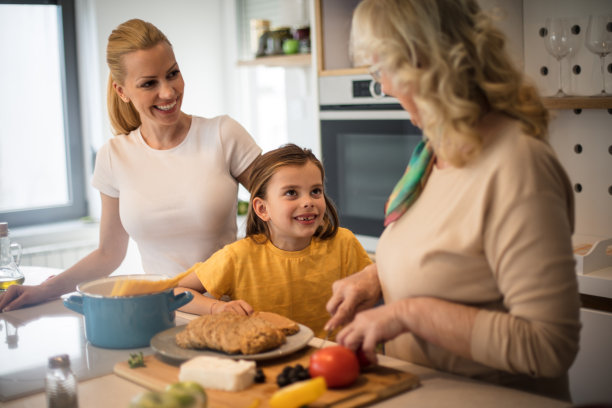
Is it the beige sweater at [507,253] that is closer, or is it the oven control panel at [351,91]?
the beige sweater at [507,253]

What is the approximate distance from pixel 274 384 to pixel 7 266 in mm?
1150

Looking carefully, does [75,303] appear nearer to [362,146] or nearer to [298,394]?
[298,394]

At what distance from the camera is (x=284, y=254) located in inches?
69.9

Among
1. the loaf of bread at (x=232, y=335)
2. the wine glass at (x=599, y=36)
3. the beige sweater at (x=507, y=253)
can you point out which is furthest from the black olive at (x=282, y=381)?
the wine glass at (x=599, y=36)

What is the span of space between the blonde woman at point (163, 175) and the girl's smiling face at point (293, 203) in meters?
0.19

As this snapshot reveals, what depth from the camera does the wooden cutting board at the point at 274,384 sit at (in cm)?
103

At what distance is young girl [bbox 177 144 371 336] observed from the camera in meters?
1.72

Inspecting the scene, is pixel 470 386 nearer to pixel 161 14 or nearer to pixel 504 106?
pixel 504 106

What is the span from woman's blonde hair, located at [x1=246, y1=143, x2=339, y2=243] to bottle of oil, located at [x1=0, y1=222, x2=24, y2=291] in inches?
25.8

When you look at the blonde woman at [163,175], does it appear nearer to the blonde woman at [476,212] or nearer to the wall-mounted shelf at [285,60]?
the blonde woman at [476,212]

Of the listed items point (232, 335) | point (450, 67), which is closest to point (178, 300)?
point (232, 335)

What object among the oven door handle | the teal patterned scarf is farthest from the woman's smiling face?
the oven door handle

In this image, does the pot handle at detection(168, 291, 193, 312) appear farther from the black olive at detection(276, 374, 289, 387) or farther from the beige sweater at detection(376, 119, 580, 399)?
the beige sweater at detection(376, 119, 580, 399)

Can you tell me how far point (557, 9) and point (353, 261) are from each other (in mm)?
1327
